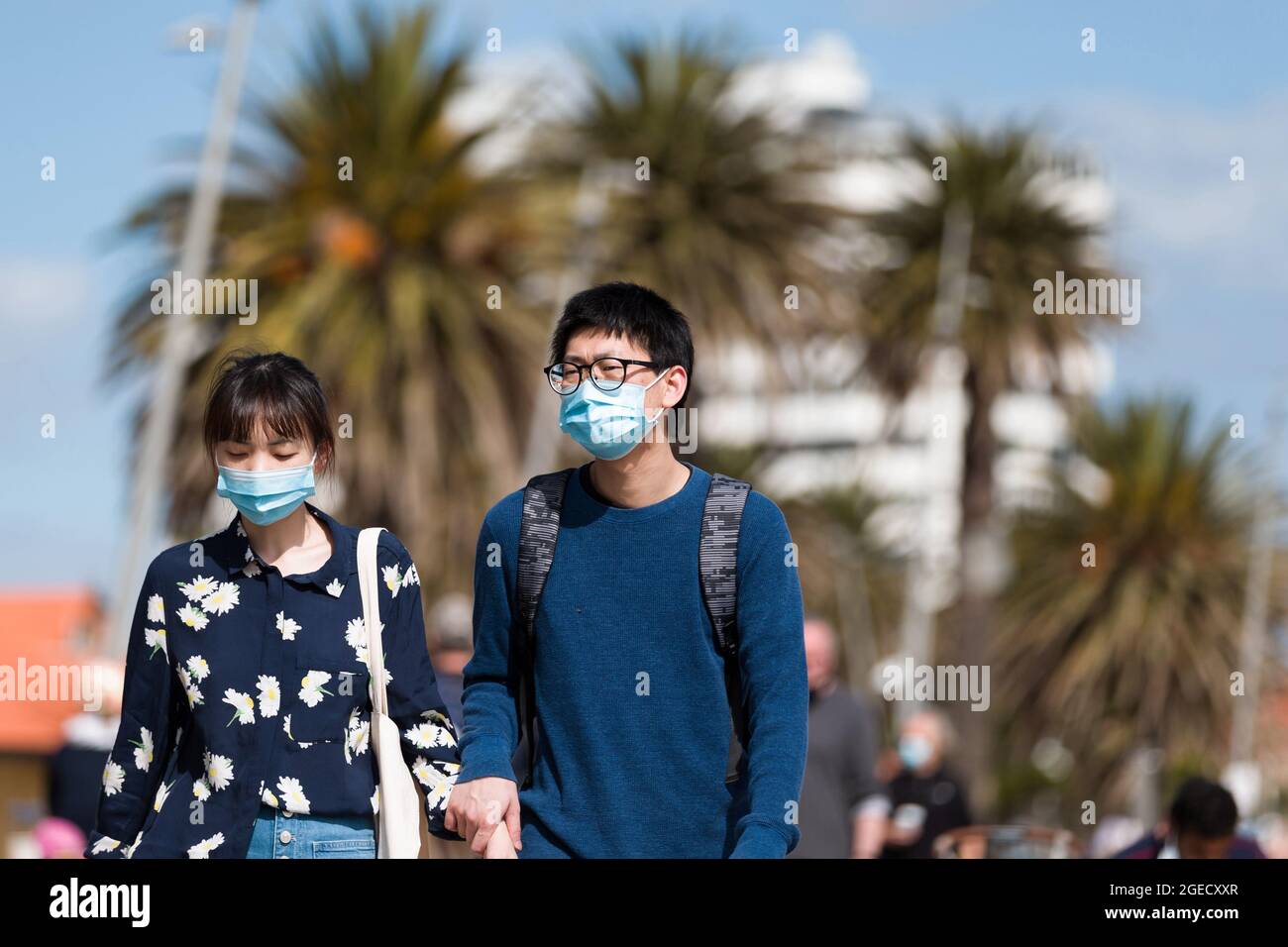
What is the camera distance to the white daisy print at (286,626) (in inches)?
143

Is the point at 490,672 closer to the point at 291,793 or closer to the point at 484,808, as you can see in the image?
the point at 484,808

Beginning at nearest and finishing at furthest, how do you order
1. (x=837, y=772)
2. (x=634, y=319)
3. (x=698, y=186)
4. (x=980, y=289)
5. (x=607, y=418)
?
(x=607, y=418) < (x=634, y=319) < (x=837, y=772) < (x=698, y=186) < (x=980, y=289)

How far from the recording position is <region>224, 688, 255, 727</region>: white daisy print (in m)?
3.59

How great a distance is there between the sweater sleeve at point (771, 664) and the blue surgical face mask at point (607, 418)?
0.25 meters

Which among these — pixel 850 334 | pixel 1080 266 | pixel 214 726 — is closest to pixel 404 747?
pixel 214 726

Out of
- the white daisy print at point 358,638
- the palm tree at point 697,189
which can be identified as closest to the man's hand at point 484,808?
the white daisy print at point 358,638

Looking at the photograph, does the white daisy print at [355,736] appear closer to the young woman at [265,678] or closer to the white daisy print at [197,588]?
the young woman at [265,678]

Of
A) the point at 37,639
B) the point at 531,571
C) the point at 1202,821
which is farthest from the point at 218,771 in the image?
the point at 37,639

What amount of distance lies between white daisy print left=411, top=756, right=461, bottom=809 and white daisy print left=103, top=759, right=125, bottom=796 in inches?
21.1

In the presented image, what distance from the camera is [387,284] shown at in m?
20.0

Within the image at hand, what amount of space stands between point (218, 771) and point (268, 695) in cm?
16

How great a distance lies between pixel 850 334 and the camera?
25.2 m

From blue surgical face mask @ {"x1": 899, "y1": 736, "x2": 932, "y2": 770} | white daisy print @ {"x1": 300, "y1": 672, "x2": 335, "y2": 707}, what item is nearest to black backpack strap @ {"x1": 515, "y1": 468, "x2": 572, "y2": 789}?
white daisy print @ {"x1": 300, "y1": 672, "x2": 335, "y2": 707}
